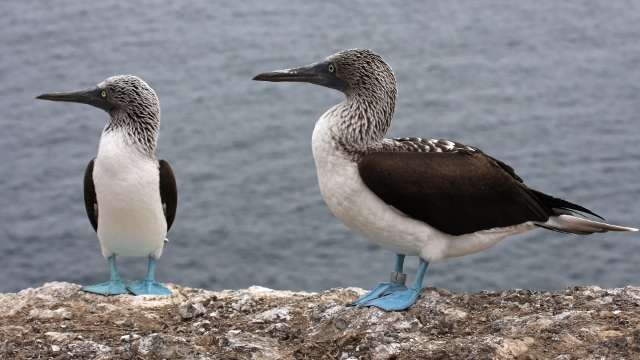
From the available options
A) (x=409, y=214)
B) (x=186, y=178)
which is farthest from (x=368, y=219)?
(x=186, y=178)

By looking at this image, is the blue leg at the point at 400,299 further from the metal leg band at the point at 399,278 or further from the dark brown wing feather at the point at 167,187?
the dark brown wing feather at the point at 167,187

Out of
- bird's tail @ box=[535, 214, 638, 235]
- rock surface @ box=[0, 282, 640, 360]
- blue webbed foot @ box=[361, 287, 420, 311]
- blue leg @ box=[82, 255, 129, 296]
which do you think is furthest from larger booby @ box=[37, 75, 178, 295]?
bird's tail @ box=[535, 214, 638, 235]

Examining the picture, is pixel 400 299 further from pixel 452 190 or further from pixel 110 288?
pixel 110 288

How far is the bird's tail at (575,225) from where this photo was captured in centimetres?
701

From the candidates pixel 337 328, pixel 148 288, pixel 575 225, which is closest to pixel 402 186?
pixel 337 328

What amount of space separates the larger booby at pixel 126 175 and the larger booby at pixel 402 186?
1863mm

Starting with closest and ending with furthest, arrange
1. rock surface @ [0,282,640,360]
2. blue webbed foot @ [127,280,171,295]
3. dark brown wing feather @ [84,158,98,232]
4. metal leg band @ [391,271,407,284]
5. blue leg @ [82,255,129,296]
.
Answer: rock surface @ [0,282,640,360] < metal leg band @ [391,271,407,284] < blue leg @ [82,255,129,296] < blue webbed foot @ [127,280,171,295] < dark brown wing feather @ [84,158,98,232]

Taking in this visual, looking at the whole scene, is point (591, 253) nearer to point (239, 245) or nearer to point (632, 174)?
point (632, 174)

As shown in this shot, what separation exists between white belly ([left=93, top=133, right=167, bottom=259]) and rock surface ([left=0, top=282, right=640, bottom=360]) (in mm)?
1038

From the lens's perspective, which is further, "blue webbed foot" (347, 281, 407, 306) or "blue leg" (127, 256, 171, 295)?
"blue leg" (127, 256, 171, 295)

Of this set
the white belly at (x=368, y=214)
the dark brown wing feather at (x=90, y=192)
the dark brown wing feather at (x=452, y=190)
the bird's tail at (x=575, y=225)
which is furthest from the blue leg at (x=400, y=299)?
the dark brown wing feather at (x=90, y=192)

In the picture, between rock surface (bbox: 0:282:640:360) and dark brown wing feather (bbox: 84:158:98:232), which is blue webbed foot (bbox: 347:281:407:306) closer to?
rock surface (bbox: 0:282:640:360)

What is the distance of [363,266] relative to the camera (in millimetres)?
17578

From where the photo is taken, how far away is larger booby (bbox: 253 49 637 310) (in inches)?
269
